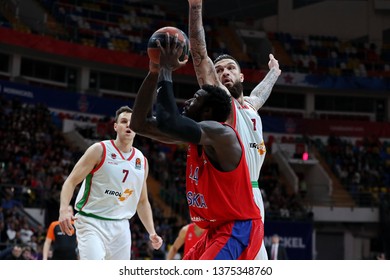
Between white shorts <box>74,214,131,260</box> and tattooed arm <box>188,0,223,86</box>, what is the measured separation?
234 centimetres

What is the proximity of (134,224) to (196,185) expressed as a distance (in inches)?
621

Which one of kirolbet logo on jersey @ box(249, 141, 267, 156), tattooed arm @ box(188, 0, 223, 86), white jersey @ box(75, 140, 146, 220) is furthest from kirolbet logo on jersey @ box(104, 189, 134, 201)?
tattooed arm @ box(188, 0, 223, 86)

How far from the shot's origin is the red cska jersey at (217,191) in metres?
4.46

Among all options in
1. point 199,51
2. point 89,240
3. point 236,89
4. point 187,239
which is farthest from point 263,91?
point 187,239

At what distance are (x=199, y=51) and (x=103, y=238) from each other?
2550mm

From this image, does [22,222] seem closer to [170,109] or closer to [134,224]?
[134,224]

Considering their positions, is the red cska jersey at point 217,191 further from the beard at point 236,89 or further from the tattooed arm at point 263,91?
the tattooed arm at point 263,91

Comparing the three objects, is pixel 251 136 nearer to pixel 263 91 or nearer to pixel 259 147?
pixel 259 147

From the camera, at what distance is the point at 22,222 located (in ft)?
55.8

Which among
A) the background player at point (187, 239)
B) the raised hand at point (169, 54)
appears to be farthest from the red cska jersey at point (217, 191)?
the background player at point (187, 239)

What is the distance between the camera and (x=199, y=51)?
573 cm

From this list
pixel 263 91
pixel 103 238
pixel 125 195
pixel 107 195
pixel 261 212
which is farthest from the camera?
pixel 125 195

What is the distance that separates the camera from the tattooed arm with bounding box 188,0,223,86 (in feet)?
18.5
